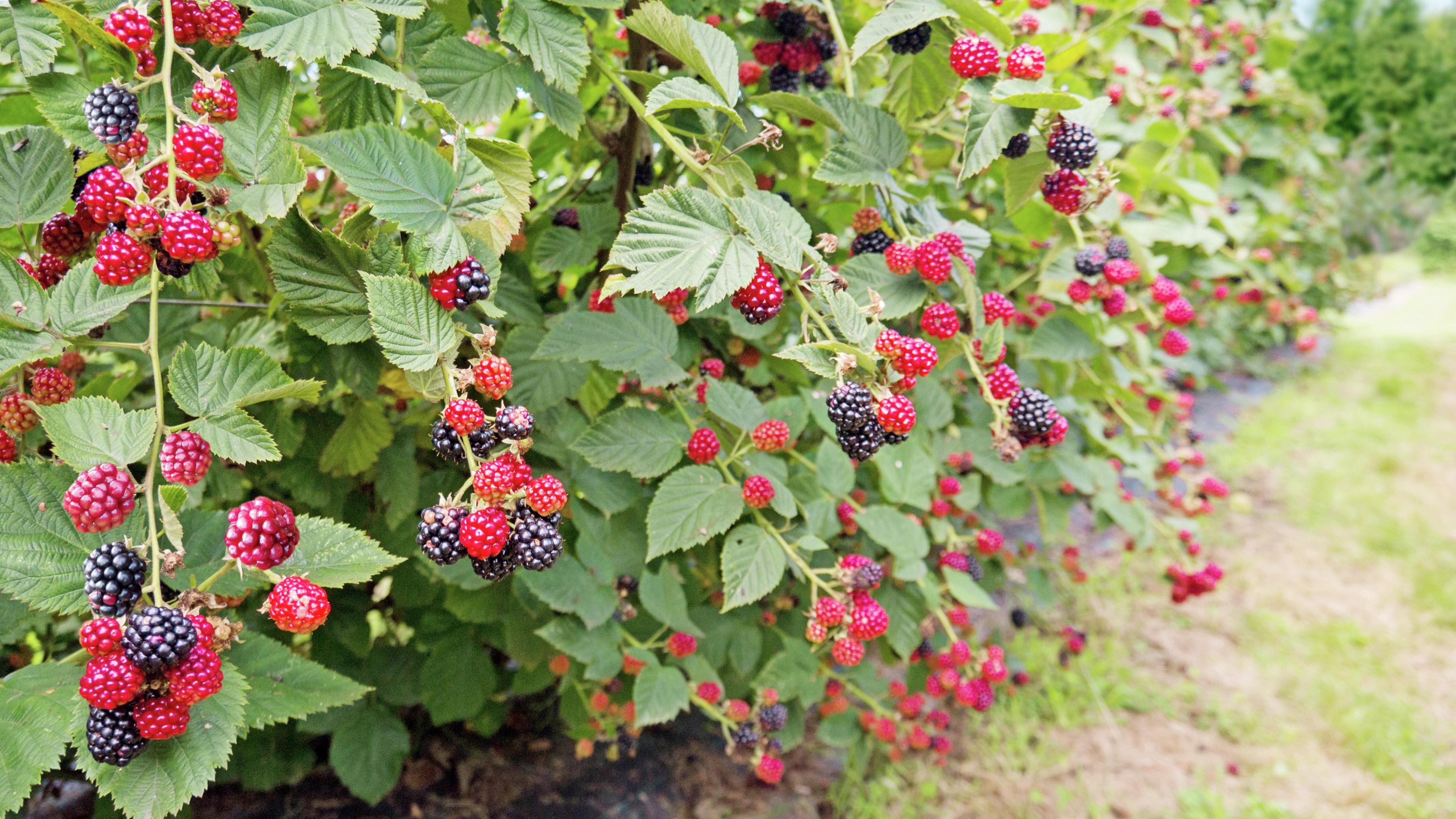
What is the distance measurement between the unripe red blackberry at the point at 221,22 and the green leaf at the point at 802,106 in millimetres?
658

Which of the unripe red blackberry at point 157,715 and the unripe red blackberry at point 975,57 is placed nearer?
the unripe red blackberry at point 157,715

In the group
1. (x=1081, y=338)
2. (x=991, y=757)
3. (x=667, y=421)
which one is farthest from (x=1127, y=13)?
(x=991, y=757)

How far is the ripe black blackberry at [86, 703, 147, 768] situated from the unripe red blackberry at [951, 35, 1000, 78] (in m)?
1.27

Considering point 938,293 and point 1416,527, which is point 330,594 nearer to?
point 938,293

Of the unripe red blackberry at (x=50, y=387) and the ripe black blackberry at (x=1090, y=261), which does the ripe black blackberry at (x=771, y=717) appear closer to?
the ripe black blackberry at (x=1090, y=261)

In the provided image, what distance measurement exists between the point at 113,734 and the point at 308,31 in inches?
29.6

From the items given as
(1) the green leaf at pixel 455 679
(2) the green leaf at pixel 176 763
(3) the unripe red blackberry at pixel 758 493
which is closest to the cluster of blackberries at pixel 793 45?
(3) the unripe red blackberry at pixel 758 493

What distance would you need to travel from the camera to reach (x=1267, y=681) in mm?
3129

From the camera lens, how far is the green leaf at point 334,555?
85 centimetres

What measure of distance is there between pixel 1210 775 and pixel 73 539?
3.12 m

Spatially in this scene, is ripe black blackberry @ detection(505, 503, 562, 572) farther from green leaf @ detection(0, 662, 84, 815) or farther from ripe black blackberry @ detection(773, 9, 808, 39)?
ripe black blackberry @ detection(773, 9, 808, 39)

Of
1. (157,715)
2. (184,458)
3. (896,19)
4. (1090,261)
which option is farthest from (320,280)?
(1090,261)

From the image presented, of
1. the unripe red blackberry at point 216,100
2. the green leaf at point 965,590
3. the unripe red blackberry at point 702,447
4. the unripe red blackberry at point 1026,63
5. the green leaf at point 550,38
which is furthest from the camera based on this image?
the green leaf at point 965,590

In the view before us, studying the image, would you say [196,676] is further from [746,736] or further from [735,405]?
[746,736]
